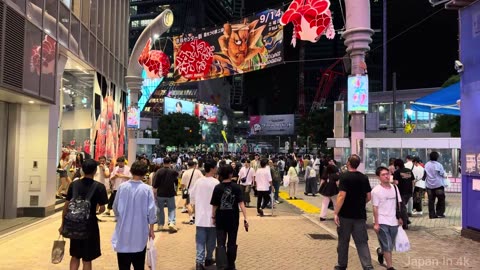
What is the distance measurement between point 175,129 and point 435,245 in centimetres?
6441

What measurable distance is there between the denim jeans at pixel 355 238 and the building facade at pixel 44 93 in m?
7.64

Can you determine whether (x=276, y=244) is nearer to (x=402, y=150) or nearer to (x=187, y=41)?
(x=187, y=41)

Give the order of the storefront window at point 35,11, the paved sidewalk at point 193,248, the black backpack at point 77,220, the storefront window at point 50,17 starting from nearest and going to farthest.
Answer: the black backpack at point 77,220
the paved sidewalk at point 193,248
the storefront window at point 35,11
the storefront window at point 50,17

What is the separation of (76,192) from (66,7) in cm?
1032

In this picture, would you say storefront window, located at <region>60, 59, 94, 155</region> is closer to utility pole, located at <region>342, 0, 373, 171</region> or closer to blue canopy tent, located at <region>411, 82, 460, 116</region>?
utility pole, located at <region>342, 0, 373, 171</region>

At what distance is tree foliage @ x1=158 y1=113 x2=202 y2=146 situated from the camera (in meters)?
71.4

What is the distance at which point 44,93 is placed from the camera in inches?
463

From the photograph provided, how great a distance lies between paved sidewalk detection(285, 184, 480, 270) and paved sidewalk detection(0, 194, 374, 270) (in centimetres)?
90

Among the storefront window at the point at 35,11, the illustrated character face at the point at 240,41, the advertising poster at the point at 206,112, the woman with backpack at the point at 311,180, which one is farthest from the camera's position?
the advertising poster at the point at 206,112

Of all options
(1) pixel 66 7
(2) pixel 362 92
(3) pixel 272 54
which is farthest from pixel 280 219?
(1) pixel 66 7

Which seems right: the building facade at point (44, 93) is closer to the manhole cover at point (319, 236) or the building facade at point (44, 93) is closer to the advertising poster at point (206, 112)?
the manhole cover at point (319, 236)

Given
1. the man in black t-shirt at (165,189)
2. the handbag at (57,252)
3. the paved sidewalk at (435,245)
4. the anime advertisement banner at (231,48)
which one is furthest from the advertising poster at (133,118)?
the handbag at (57,252)

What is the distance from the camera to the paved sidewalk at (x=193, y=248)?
7312mm

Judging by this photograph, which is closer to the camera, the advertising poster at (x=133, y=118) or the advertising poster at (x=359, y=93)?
the advertising poster at (x=359, y=93)
